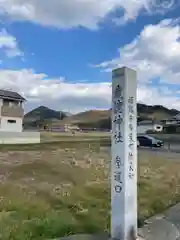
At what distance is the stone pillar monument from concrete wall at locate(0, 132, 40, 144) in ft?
73.2

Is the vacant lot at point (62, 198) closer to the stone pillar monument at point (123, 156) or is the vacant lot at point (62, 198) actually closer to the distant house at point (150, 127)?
the stone pillar monument at point (123, 156)

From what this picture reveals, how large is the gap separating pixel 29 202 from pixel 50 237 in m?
2.03

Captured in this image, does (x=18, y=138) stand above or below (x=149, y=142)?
above

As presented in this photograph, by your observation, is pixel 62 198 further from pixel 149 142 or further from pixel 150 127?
pixel 150 127

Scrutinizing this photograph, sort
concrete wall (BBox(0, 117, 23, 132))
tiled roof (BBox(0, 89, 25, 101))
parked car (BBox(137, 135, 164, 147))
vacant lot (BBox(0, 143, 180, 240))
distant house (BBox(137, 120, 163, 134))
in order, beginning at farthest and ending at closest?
distant house (BBox(137, 120, 163, 134)) → tiled roof (BBox(0, 89, 25, 101)) → concrete wall (BBox(0, 117, 23, 132)) → parked car (BBox(137, 135, 164, 147)) → vacant lot (BBox(0, 143, 180, 240))

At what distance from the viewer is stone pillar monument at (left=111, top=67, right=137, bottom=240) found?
171 inches

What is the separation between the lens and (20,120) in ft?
111

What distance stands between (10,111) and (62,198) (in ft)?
88.1

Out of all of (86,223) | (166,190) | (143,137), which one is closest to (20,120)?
(143,137)

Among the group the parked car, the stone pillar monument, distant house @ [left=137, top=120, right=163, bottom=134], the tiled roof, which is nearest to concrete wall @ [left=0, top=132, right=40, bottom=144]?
Answer: the tiled roof

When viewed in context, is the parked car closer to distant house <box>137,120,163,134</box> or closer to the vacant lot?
the vacant lot

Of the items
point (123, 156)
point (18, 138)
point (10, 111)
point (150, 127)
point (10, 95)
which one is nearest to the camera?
point (123, 156)

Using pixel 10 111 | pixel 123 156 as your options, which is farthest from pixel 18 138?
pixel 123 156

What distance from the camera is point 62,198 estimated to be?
7.17 metres
